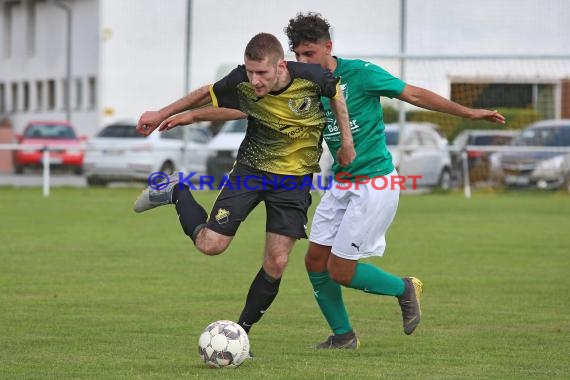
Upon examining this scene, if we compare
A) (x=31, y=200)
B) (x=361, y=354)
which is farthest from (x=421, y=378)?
(x=31, y=200)

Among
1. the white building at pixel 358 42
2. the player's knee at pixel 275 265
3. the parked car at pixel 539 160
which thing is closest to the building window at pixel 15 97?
the white building at pixel 358 42

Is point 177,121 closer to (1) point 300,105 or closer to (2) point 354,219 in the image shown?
(1) point 300,105

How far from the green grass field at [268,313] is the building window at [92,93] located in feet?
94.6

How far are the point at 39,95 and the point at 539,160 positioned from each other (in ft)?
103

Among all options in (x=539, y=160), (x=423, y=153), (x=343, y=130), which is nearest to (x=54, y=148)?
(x=423, y=153)

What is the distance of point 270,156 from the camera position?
745 cm

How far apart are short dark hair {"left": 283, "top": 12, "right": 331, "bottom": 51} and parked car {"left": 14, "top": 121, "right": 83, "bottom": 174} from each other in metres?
17.8

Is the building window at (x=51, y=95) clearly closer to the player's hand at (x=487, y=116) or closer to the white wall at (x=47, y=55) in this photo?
the white wall at (x=47, y=55)

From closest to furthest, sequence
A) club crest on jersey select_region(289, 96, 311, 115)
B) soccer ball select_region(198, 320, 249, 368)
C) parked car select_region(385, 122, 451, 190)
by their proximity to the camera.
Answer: soccer ball select_region(198, 320, 249, 368), club crest on jersey select_region(289, 96, 311, 115), parked car select_region(385, 122, 451, 190)

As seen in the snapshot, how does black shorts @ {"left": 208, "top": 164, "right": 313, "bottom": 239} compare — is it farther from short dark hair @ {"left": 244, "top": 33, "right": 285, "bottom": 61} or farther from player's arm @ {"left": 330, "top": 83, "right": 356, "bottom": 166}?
short dark hair @ {"left": 244, "top": 33, "right": 285, "bottom": 61}

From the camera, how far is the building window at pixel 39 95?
172ft

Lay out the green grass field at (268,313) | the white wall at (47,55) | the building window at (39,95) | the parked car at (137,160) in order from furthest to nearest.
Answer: the building window at (39,95)
the white wall at (47,55)
the parked car at (137,160)
the green grass field at (268,313)

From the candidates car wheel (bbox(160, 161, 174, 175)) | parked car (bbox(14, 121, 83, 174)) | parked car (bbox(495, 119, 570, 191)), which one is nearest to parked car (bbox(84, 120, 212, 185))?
car wheel (bbox(160, 161, 174, 175))

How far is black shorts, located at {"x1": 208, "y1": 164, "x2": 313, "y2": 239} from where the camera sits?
7438 millimetres
